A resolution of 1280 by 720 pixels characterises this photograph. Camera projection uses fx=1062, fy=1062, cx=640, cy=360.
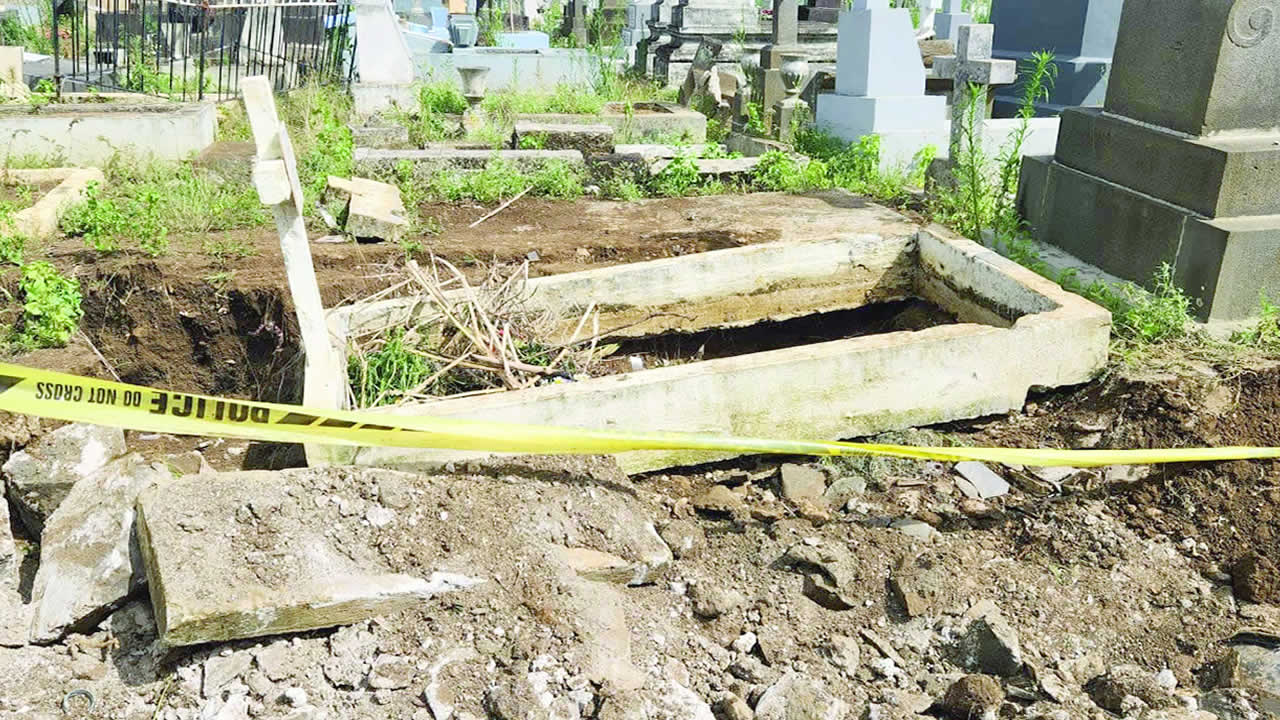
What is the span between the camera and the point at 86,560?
315 centimetres

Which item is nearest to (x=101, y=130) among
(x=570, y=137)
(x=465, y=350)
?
(x=570, y=137)

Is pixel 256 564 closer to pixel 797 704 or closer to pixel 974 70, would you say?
pixel 797 704

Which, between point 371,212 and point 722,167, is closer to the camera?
point 371,212

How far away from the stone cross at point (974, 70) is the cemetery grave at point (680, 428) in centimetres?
4

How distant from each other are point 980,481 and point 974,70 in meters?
4.13

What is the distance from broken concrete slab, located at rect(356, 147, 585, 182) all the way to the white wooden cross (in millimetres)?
4048

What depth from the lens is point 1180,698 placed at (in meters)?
2.94

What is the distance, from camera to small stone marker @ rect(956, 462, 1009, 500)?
13.2 ft

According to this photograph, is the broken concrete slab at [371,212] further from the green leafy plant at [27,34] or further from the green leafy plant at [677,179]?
the green leafy plant at [27,34]

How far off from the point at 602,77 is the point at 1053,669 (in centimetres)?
1038

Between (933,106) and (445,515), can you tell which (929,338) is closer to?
(445,515)

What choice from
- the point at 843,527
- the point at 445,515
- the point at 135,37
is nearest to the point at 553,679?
the point at 445,515

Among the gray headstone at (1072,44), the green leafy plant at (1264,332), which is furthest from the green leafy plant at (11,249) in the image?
the gray headstone at (1072,44)

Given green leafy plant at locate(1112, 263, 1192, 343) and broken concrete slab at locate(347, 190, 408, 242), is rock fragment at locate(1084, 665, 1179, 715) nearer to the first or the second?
green leafy plant at locate(1112, 263, 1192, 343)
